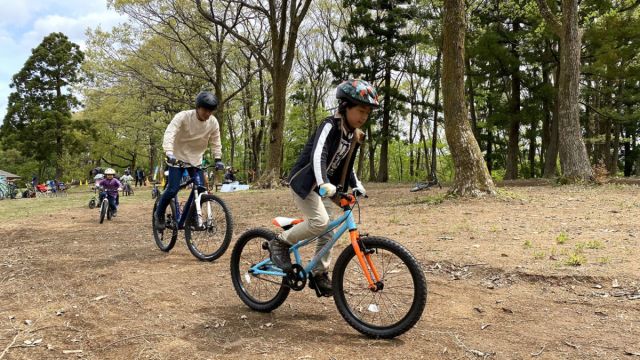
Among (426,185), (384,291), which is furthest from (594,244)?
(426,185)

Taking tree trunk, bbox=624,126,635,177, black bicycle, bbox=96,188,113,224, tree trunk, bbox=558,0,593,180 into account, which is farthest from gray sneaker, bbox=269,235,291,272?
tree trunk, bbox=624,126,635,177

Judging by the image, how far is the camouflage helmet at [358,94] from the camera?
354cm

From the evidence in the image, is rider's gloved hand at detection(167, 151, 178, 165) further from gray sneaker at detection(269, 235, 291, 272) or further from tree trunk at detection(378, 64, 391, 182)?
tree trunk at detection(378, 64, 391, 182)

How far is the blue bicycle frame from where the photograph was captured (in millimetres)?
Result: 3576

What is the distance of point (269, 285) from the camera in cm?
420

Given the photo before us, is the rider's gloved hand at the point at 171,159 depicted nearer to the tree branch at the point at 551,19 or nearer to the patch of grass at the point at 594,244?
the patch of grass at the point at 594,244

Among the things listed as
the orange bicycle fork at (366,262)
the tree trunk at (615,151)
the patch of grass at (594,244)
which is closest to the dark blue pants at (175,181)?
the orange bicycle fork at (366,262)

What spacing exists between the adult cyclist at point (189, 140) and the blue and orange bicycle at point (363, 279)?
243 centimetres

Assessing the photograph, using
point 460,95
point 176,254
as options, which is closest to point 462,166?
point 460,95

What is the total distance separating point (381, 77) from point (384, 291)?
95.4ft

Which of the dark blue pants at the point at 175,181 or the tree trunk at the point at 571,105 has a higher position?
the tree trunk at the point at 571,105

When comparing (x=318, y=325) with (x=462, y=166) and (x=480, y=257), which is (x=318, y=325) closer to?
(x=480, y=257)

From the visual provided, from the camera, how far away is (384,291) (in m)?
3.57

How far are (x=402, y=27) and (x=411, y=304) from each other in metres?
27.9
